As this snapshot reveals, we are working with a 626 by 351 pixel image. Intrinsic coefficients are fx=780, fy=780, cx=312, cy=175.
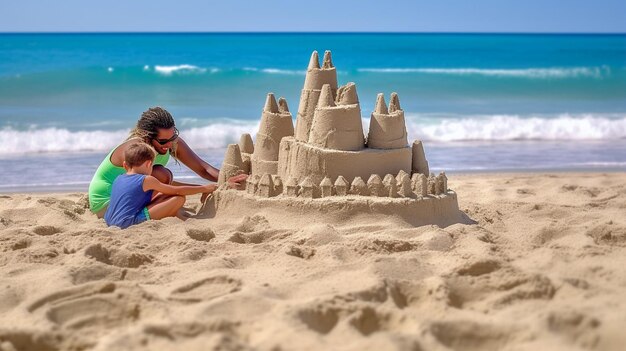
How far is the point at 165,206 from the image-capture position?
485 cm

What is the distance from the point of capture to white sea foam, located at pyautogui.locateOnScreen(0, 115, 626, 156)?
35.1ft

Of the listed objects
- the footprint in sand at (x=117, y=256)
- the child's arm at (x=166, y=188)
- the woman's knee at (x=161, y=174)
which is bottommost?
the footprint in sand at (x=117, y=256)

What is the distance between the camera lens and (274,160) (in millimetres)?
4996

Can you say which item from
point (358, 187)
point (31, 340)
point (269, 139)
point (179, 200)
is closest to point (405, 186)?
point (358, 187)

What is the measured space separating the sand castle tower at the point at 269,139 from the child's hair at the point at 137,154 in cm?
67

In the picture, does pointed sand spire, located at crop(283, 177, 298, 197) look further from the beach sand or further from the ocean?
the ocean

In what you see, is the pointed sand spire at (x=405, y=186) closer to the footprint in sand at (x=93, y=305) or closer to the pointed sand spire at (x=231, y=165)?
the pointed sand spire at (x=231, y=165)

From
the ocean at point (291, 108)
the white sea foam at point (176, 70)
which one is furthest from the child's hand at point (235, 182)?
the white sea foam at point (176, 70)

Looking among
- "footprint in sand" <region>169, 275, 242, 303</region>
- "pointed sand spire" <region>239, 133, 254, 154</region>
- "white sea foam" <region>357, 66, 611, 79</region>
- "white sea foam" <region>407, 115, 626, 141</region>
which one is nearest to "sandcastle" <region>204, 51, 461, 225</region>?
"pointed sand spire" <region>239, 133, 254, 154</region>

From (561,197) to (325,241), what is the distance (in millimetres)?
2783

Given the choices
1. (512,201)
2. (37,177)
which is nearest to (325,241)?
(512,201)

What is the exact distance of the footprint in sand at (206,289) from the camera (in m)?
3.23

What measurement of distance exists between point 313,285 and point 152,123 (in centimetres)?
220

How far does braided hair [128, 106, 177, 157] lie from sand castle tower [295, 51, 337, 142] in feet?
2.93
